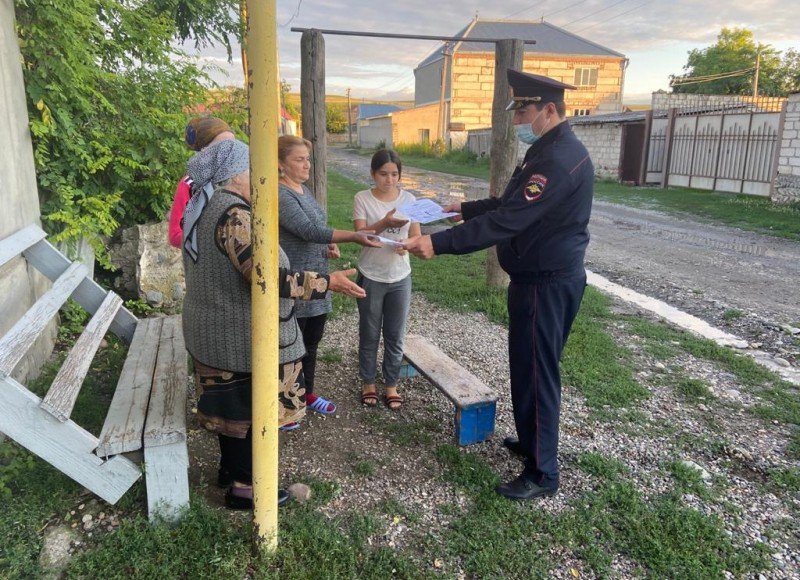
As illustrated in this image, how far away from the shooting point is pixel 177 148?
18.4 feet

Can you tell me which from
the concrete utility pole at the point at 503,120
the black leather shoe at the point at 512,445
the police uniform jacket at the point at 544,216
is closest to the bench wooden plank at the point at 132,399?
the police uniform jacket at the point at 544,216

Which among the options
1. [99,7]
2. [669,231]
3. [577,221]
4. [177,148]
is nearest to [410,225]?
[577,221]

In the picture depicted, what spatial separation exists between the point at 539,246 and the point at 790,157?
14.3 m

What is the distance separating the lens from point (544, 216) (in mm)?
2891

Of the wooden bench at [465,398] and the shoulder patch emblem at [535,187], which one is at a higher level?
the shoulder patch emblem at [535,187]

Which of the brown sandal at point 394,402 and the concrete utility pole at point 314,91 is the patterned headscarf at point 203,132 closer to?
the concrete utility pole at point 314,91

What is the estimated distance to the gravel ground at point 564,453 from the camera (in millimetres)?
2893

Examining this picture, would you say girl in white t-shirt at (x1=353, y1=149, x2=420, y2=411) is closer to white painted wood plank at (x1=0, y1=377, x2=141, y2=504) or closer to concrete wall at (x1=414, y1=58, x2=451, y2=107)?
white painted wood plank at (x1=0, y1=377, x2=141, y2=504)

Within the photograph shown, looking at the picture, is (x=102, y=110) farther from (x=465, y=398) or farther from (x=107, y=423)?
(x=465, y=398)

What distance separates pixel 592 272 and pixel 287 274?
654 centimetres

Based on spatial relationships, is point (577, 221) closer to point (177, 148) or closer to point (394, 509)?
point (394, 509)

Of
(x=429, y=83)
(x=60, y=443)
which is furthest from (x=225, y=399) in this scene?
(x=429, y=83)

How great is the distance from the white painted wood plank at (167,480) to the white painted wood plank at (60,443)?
0.24ft

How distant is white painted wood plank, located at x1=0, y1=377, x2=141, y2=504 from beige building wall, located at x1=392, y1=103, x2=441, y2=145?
41700 millimetres
